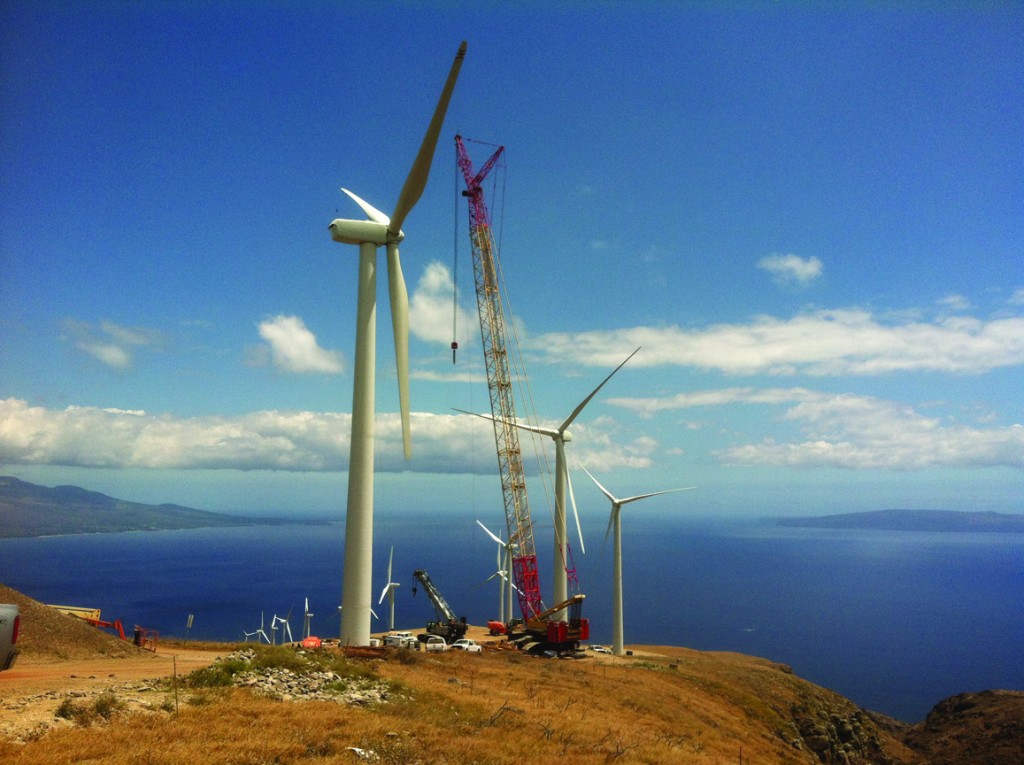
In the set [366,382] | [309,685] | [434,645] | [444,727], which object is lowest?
[434,645]

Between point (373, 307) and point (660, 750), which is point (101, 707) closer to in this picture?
point (660, 750)

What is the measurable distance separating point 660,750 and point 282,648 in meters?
14.8

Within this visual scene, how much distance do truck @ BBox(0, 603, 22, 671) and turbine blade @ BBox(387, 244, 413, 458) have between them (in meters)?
17.3

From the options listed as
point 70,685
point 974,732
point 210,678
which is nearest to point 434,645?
point 210,678

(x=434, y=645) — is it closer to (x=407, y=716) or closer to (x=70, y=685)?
(x=407, y=716)

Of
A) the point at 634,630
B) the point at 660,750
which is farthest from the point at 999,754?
the point at 634,630

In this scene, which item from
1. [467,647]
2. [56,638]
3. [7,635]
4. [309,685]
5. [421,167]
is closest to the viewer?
[7,635]

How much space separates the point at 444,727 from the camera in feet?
62.7

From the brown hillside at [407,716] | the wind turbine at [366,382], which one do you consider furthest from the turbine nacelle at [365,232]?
the brown hillside at [407,716]

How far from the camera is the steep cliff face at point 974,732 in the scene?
185 ft

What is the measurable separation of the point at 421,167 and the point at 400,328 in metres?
8.24

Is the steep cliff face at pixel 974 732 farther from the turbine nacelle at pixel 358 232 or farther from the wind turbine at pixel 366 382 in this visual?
the turbine nacelle at pixel 358 232

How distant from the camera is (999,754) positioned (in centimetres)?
5534

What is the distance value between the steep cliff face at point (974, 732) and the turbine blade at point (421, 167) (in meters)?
66.6
